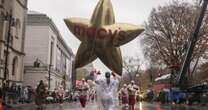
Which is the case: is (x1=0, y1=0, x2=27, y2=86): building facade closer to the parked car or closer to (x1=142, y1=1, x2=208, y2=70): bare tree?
(x1=142, y1=1, x2=208, y2=70): bare tree

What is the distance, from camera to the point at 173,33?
62.4 metres

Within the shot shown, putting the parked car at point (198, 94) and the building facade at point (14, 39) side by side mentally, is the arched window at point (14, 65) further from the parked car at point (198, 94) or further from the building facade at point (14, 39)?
the parked car at point (198, 94)

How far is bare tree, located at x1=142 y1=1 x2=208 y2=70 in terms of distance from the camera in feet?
200

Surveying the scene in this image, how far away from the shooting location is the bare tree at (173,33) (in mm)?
60938

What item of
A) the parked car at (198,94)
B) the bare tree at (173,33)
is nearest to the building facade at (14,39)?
the bare tree at (173,33)

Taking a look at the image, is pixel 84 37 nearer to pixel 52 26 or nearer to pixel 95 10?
pixel 95 10

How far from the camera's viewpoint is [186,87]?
4103 centimetres

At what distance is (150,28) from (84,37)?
5051cm

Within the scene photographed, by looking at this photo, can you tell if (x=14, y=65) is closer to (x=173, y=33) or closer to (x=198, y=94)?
(x=173, y=33)

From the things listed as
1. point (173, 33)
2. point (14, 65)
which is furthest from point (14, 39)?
point (173, 33)

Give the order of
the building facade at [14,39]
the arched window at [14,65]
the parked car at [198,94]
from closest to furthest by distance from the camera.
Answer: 1. the parked car at [198,94]
2. the building facade at [14,39]
3. the arched window at [14,65]

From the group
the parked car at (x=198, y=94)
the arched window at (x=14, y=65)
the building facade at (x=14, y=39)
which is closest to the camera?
the parked car at (x=198, y=94)

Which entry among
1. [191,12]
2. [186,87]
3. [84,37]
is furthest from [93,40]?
[191,12]

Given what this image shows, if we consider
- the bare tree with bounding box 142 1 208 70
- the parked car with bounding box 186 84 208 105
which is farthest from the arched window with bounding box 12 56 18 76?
the parked car with bounding box 186 84 208 105
